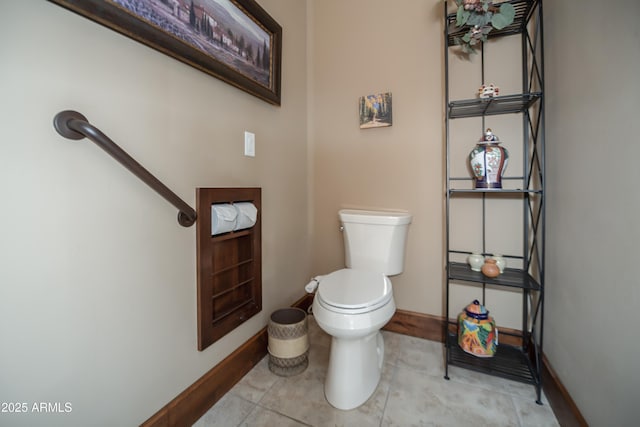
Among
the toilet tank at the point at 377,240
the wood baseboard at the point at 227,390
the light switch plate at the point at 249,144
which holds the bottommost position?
the wood baseboard at the point at 227,390

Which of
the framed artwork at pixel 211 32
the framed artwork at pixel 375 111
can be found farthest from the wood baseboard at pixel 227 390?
the framed artwork at pixel 375 111

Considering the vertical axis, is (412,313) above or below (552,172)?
below

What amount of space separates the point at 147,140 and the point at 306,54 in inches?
58.3

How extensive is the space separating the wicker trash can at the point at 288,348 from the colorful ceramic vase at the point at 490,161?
123cm

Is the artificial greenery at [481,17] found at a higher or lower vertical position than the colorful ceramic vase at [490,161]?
higher

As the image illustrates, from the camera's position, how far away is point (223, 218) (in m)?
1.18

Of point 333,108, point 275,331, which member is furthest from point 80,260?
point 333,108

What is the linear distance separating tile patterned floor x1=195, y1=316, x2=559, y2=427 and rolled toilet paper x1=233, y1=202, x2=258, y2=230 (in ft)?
2.57

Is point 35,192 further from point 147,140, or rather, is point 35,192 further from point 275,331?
point 275,331

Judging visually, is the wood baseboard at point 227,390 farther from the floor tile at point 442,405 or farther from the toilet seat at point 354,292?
the toilet seat at point 354,292

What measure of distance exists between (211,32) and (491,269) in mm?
1760

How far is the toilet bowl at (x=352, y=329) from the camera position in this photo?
111cm

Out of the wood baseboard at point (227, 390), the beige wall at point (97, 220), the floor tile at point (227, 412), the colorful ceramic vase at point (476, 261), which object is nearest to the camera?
the beige wall at point (97, 220)

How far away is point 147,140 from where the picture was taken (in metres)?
0.93
